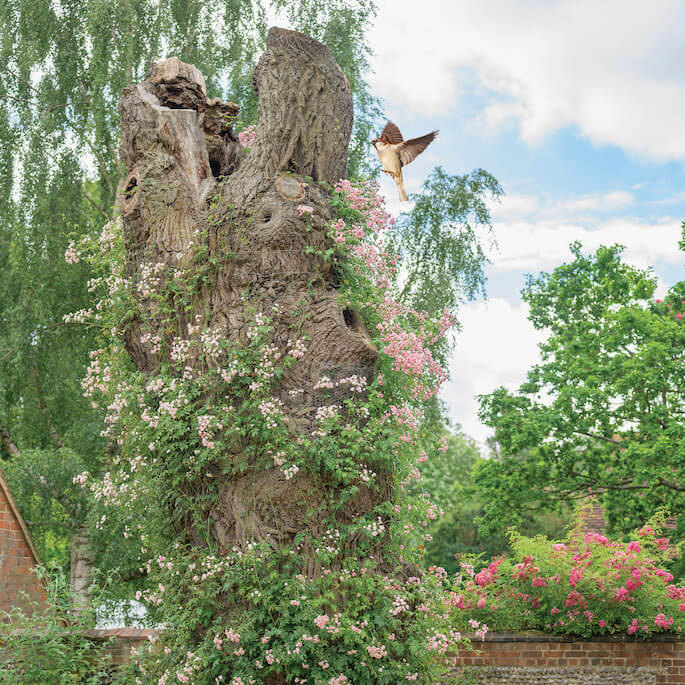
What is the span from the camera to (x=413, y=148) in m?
7.80

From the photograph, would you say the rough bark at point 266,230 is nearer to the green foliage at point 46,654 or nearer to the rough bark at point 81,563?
the green foliage at point 46,654

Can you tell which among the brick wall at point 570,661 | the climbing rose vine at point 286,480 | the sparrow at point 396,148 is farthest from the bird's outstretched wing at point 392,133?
the brick wall at point 570,661

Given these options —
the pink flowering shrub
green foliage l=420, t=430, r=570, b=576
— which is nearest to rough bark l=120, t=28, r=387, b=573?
the pink flowering shrub

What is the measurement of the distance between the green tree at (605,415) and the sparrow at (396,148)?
8.90m

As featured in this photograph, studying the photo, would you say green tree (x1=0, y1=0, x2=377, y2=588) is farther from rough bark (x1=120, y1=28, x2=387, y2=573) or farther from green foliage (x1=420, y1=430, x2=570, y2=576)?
green foliage (x1=420, y1=430, x2=570, y2=576)

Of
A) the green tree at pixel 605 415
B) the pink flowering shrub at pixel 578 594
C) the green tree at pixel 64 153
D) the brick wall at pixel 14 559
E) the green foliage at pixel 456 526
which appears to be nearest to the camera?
the brick wall at pixel 14 559

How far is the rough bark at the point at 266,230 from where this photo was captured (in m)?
5.78

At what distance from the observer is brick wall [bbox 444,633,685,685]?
892cm

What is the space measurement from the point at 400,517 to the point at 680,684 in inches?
227

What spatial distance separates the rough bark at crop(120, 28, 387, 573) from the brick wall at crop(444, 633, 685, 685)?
425cm

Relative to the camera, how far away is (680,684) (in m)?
9.48

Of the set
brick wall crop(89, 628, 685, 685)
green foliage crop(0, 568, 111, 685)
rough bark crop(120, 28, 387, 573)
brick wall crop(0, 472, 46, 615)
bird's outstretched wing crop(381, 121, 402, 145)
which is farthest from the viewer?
brick wall crop(89, 628, 685, 685)

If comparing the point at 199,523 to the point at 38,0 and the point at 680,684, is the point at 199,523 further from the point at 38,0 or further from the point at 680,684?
the point at 38,0

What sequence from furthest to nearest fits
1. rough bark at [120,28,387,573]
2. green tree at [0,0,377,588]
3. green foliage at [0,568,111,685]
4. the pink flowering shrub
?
green tree at [0,0,377,588], the pink flowering shrub, green foliage at [0,568,111,685], rough bark at [120,28,387,573]
